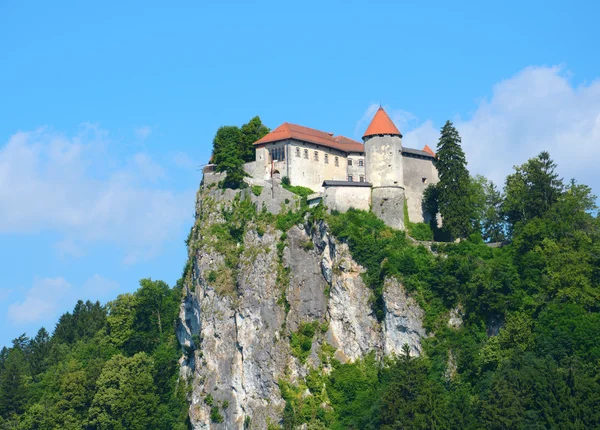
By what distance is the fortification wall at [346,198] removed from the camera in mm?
87562

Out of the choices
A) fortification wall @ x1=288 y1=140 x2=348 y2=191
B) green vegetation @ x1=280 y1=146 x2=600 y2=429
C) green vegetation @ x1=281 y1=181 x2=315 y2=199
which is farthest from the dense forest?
fortification wall @ x1=288 y1=140 x2=348 y2=191

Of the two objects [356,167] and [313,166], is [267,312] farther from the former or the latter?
[356,167]

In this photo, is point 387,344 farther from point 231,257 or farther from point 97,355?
point 97,355

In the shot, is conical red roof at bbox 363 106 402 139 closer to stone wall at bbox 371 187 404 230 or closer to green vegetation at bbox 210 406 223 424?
stone wall at bbox 371 187 404 230

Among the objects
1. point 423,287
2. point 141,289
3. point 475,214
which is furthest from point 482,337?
point 141,289

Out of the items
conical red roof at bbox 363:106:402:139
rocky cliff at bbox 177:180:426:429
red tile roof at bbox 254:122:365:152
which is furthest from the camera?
red tile roof at bbox 254:122:365:152

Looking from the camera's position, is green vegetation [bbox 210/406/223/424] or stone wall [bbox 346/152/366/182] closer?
green vegetation [bbox 210/406/223/424]

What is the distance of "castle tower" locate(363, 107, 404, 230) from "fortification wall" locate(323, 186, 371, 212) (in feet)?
2.01

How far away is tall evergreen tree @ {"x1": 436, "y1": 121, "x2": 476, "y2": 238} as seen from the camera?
8694 centimetres

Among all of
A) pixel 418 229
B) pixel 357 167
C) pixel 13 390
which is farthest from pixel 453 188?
pixel 13 390

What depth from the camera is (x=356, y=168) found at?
306ft

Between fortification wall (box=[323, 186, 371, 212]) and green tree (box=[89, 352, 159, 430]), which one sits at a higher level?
fortification wall (box=[323, 186, 371, 212])

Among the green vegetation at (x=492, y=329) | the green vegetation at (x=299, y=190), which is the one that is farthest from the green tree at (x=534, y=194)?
the green vegetation at (x=299, y=190)

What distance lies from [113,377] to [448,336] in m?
28.2
